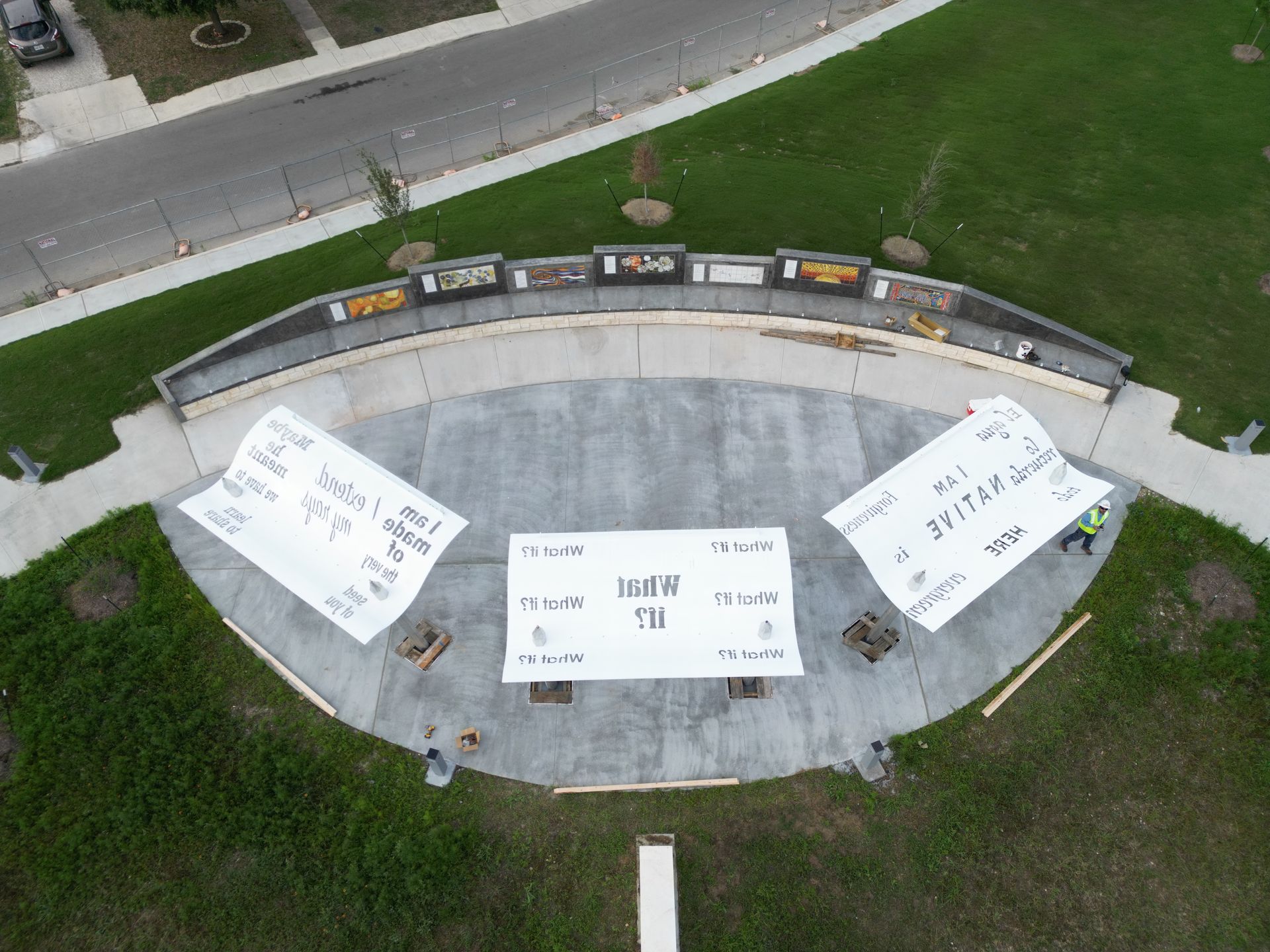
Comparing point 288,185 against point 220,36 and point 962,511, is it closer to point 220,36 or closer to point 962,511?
point 220,36

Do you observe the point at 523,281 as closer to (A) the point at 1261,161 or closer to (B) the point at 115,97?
(B) the point at 115,97

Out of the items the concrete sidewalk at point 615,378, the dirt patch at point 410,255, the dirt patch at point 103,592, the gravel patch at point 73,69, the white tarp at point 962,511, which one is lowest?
the dirt patch at point 103,592

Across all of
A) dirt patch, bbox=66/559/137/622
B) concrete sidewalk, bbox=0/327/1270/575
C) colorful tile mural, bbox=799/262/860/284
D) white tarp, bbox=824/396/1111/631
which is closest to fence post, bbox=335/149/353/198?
concrete sidewalk, bbox=0/327/1270/575

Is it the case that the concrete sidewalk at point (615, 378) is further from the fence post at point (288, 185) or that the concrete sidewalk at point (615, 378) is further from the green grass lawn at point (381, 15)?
the green grass lawn at point (381, 15)

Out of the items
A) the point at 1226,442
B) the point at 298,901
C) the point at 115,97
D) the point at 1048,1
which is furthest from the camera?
the point at 1048,1

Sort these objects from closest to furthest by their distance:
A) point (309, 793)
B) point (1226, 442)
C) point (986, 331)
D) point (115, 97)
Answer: point (309, 793) < point (1226, 442) < point (986, 331) < point (115, 97)

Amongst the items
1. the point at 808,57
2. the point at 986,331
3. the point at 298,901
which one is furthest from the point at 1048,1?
the point at 298,901

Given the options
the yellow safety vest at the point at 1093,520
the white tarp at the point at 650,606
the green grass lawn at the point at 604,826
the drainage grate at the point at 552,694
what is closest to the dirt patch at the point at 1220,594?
the green grass lawn at the point at 604,826

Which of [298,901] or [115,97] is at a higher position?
[115,97]

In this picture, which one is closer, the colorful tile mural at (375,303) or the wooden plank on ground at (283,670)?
the wooden plank on ground at (283,670)
